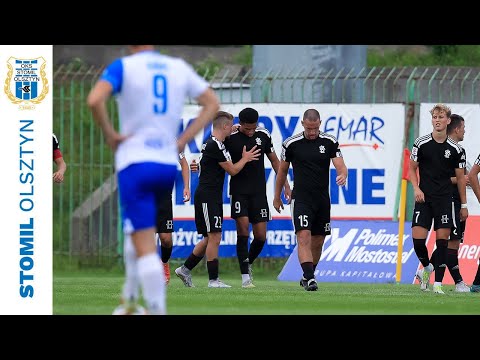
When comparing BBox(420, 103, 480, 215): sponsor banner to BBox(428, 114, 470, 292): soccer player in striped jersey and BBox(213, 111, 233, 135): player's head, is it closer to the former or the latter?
BBox(428, 114, 470, 292): soccer player in striped jersey

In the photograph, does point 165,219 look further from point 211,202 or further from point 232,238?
point 232,238

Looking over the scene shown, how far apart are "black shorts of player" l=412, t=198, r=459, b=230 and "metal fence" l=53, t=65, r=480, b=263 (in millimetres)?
4709

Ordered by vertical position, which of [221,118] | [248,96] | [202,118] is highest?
[248,96]

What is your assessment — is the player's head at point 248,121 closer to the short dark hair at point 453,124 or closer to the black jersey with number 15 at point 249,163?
the black jersey with number 15 at point 249,163

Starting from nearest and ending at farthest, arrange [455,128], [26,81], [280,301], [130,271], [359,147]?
[130,271]
[26,81]
[280,301]
[455,128]
[359,147]

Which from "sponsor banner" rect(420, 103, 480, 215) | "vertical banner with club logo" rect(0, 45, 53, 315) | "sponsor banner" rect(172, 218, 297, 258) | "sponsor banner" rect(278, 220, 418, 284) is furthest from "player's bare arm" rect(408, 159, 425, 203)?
"vertical banner with club logo" rect(0, 45, 53, 315)

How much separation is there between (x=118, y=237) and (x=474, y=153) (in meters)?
6.06

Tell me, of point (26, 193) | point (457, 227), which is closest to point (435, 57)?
point (457, 227)

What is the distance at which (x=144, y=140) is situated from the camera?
9.17 m

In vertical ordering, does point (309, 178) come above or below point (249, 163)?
below

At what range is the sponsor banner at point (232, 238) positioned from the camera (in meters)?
20.3

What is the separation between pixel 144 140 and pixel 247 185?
7.41 meters

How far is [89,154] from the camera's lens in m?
23.2

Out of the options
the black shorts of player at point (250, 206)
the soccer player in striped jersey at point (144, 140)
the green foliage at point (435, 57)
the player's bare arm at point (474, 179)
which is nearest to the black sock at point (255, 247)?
the black shorts of player at point (250, 206)
